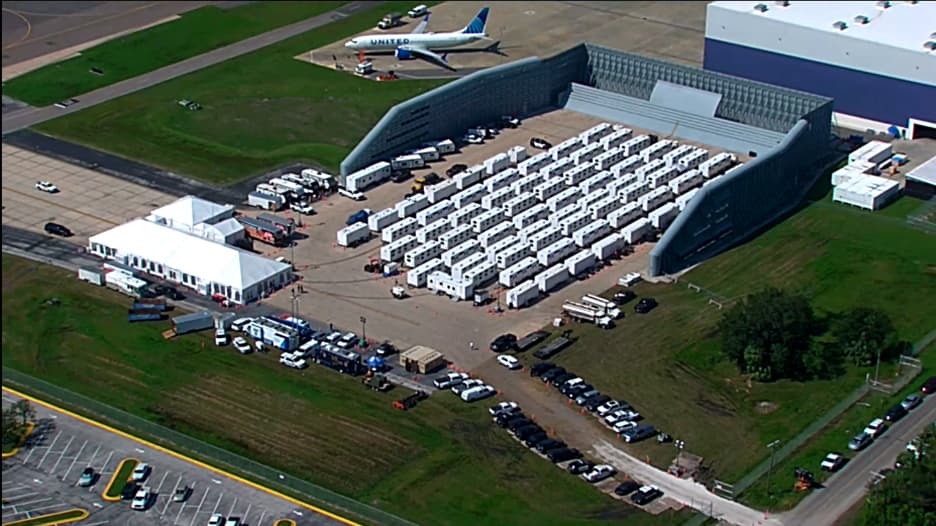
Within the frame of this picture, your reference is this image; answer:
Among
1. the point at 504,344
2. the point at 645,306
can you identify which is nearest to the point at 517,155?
the point at 645,306

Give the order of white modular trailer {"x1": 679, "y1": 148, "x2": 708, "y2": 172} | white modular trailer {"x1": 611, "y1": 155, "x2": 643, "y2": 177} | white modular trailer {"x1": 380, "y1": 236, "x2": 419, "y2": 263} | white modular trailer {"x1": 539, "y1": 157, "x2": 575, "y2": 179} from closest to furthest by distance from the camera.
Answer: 1. white modular trailer {"x1": 380, "y1": 236, "x2": 419, "y2": 263}
2. white modular trailer {"x1": 539, "y1": 157, "x2": 575, "y2": 179}
3. white modular trailer {"x1": 611, "y1": 155, "x2": 643, "y2": 177}
4. white modular trailer {"x1": 679, "y1": 148, "x2": 708, "y2": 172}

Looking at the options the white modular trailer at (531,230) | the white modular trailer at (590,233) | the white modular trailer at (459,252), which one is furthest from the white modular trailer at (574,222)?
the white modular trailer at (459,252)

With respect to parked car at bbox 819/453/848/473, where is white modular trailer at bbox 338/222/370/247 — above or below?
above

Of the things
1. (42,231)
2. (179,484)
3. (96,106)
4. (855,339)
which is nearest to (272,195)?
(42,231)

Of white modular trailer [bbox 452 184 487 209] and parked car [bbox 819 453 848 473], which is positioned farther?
white modular trailer [bbox 452 184 487 209]

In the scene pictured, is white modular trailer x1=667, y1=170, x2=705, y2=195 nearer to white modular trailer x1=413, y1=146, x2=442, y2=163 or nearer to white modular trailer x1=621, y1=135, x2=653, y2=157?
white modular trailer x1=621, y1=135, x2=653, y2=157

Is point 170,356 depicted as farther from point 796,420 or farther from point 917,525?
point 917,525

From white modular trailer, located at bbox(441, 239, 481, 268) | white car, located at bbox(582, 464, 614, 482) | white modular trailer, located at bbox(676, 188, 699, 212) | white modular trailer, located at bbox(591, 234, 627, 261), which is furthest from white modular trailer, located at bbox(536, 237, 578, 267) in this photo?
white car, located at bbox(582, 464, 614, 482)
